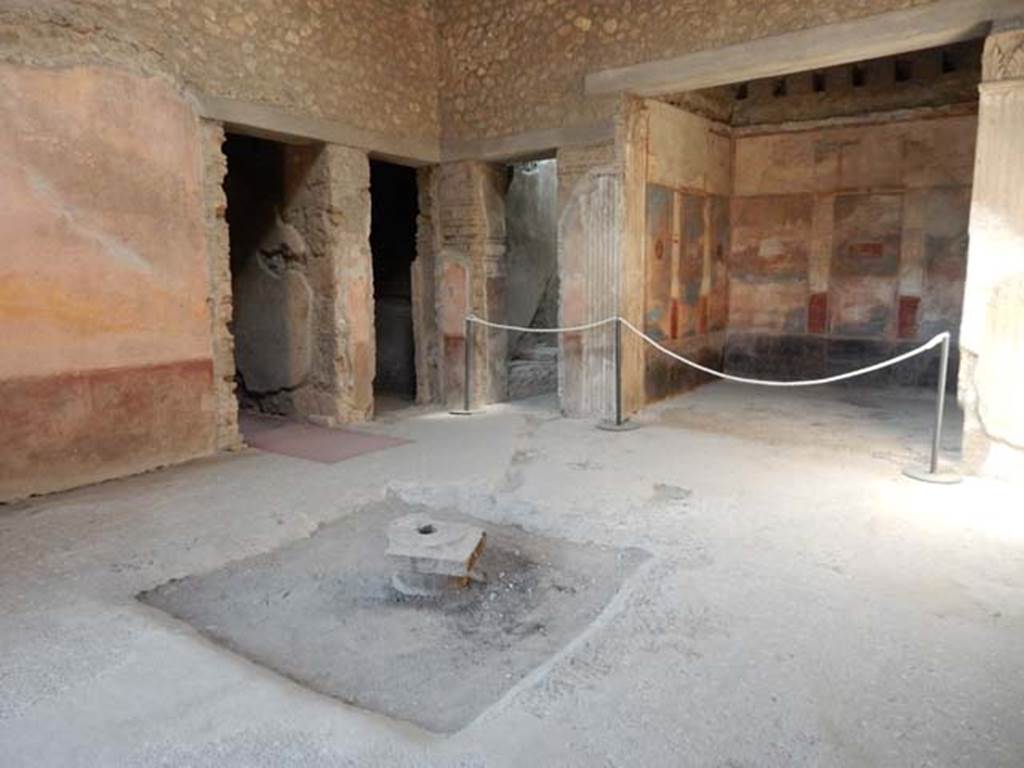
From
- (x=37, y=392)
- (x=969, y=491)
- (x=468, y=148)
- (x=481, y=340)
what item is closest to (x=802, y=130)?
(x=468, y=148)

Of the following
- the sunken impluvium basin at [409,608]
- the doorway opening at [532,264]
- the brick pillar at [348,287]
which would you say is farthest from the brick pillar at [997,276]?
the doorway opening at [532,264]

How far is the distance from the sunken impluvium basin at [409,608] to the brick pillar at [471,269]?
3.75m

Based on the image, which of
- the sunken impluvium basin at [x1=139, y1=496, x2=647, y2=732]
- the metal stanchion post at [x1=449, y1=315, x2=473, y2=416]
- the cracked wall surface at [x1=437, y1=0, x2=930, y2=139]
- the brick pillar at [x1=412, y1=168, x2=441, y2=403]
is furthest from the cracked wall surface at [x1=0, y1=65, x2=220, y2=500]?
the cracked wall surface at [x1=437, y1=0, x2=930, y2=139]

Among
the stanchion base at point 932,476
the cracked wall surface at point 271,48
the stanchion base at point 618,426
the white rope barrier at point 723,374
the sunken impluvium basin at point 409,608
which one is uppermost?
the cracked wall surface at point 271,48

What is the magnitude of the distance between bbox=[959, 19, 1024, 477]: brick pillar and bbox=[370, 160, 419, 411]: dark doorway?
620 cm

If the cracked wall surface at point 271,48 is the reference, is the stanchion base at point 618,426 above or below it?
below

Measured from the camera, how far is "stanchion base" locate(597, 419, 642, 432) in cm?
609

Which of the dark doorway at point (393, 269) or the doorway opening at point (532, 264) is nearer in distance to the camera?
the dark doorway at point (393, 269)

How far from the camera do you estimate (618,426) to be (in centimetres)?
616

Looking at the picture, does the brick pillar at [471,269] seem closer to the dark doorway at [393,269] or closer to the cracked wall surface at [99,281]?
the dark doorway at [393,269]

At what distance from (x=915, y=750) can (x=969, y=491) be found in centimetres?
287

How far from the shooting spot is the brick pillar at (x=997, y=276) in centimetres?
438

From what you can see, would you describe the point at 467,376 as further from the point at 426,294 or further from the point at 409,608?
the point at 409,608

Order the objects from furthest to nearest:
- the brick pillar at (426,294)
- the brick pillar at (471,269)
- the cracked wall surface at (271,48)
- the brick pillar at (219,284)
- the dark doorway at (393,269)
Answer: the dark doorway at (393,269) < the brick pillar at (426,294) < the brick pillar at (471,269) < the brick pillar at (219,284) < the cracked wall surface at (271,48)
